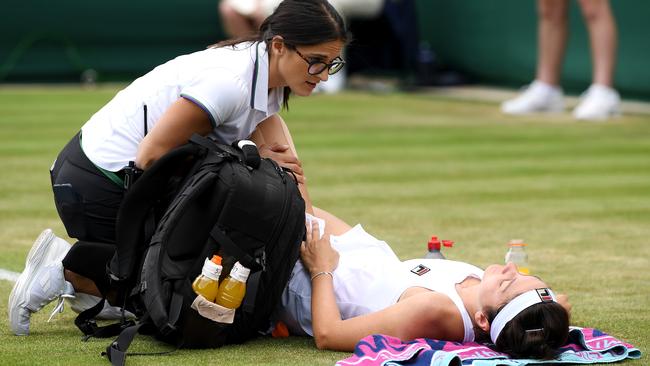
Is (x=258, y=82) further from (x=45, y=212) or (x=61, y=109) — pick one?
(x=61, y=109)

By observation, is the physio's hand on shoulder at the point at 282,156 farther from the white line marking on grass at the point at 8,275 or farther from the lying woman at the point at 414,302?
the white line marking on grass at the point at 8,275

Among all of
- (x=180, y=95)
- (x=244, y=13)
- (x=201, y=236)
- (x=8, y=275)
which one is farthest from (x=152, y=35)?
(x=201, y=236)

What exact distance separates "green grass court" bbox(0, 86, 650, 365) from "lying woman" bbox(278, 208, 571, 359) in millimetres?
137

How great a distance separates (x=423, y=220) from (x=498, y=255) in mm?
1146

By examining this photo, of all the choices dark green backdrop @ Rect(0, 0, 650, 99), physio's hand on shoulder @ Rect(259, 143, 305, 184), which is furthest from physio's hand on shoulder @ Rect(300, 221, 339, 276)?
dark green backdrop @ Rect(0, 0, 650, 99)

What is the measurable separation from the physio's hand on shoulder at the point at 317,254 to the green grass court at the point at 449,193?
0.28 metres

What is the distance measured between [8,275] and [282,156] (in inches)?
59.6

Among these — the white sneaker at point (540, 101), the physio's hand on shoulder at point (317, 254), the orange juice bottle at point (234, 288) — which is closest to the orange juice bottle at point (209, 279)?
the orange juice bottle at point (234, 288)

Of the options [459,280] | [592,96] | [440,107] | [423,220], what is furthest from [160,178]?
[440,107]

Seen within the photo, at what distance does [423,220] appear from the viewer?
730 cm

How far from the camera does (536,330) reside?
13.6ft

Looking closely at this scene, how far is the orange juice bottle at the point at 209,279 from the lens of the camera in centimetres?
414

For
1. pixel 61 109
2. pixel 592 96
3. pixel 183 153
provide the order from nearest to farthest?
pixel 183 153, pixel 592 96, pixel 61 109

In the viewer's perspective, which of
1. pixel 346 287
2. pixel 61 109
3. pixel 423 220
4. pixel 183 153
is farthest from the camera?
pixel 61 109
